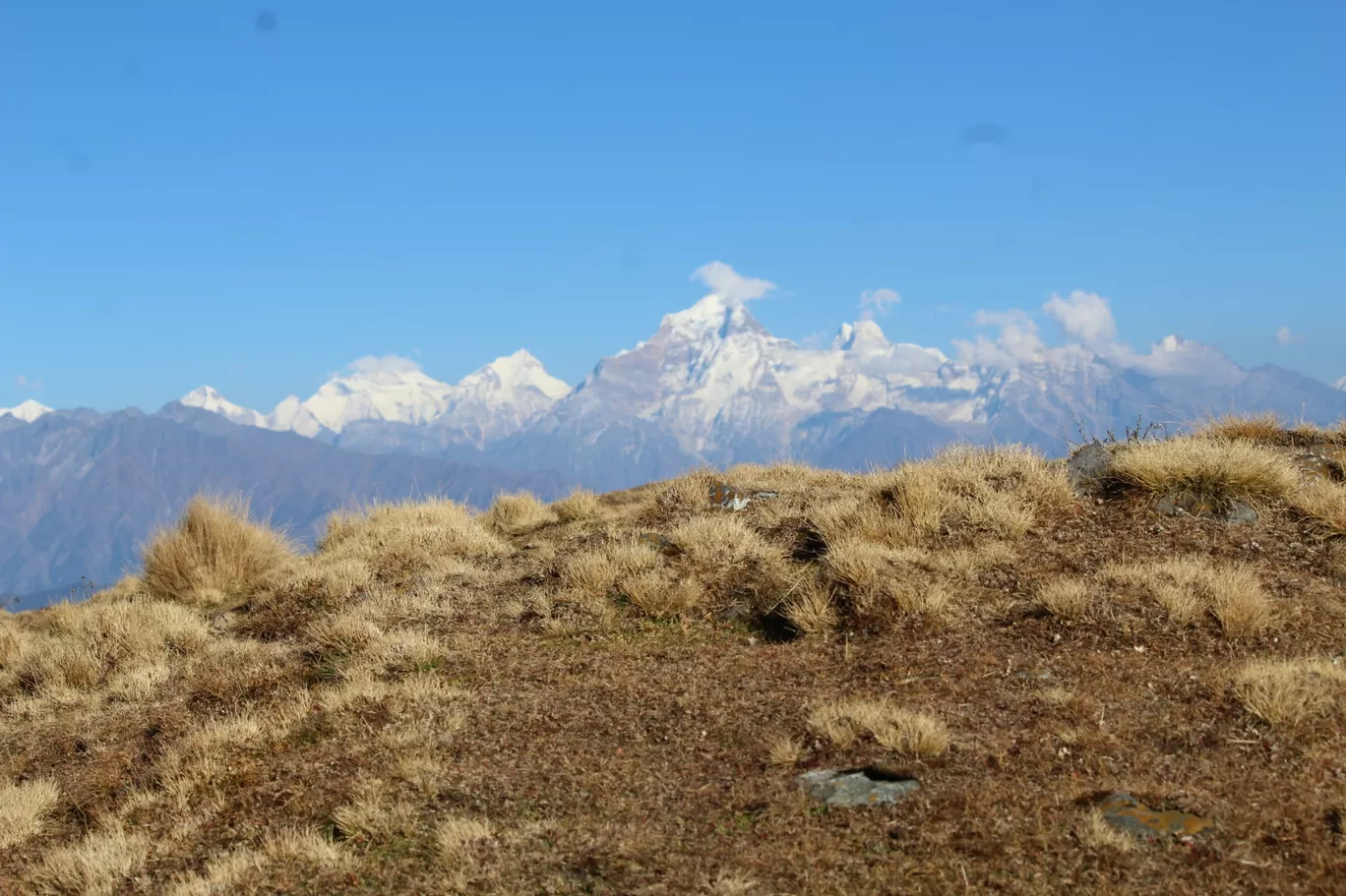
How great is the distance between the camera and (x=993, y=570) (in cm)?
962

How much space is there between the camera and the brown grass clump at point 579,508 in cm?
1667

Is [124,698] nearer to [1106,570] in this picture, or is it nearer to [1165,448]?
[1106,570]

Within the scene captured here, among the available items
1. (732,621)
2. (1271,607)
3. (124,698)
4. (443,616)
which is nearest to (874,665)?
(732,621)

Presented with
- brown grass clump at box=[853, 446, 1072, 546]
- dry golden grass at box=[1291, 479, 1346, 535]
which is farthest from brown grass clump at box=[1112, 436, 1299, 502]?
brown grass clump at box=[853, 446, 1072, 546]

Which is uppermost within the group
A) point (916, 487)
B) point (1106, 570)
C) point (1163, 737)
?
point (916, 487)

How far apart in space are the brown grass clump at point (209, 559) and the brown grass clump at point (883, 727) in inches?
385

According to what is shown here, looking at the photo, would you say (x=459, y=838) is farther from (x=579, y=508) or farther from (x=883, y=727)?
(x=579, y=508)

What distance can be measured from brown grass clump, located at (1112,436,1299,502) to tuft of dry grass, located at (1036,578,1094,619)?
114 inches

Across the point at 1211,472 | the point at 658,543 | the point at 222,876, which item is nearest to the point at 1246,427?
the point at 1211,472

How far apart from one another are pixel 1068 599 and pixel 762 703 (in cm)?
304

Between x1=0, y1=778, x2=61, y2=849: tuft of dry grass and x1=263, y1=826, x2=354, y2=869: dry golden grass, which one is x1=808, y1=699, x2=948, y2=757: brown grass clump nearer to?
x1=263, y1=826, x2=354, y2=869: dry golden grass

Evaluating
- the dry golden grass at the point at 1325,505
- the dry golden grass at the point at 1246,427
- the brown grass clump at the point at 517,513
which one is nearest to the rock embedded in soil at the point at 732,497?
the brown grass clump at the point at 517,513

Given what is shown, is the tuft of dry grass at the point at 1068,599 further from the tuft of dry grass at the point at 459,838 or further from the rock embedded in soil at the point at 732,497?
the rock embedded in soil at the point at 732,497

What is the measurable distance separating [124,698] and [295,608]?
2396mm
